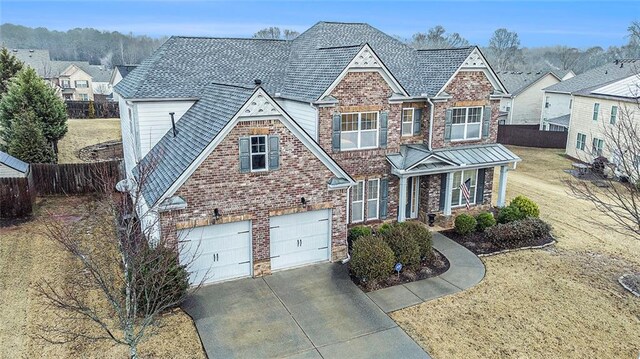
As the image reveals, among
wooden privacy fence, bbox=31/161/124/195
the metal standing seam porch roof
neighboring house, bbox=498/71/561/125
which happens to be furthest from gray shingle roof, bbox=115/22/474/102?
neighboring house, bbox=498/71/561/125

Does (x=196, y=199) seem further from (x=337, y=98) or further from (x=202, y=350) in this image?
(x=337, y=98)

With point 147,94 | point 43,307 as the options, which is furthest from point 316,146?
point 43,307

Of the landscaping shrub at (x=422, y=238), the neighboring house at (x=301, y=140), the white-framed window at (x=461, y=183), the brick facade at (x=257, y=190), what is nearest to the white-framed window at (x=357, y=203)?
the neighboring house at (x=301, y=140)

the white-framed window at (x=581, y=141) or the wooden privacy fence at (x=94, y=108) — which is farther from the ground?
the wooden privacy fence at (x=94, y=108)

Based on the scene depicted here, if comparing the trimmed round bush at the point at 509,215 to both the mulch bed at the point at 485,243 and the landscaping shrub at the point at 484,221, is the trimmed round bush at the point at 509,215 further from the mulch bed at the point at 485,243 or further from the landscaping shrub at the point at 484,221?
the mulch bed at the point at 485,243

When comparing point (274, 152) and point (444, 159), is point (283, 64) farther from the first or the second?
point (274, 152)
